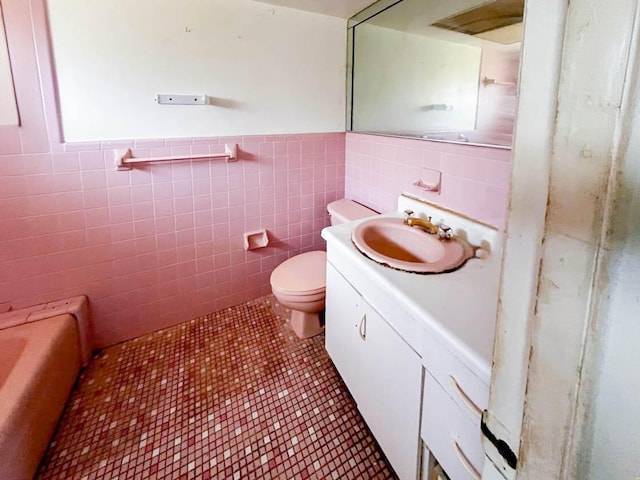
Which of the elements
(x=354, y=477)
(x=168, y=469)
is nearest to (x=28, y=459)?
(x=168, y=469)

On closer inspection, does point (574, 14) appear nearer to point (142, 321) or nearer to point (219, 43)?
point (219, 43)

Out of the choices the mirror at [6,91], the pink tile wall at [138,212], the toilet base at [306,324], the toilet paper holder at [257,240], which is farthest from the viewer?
the toilet paper holder at [257,240]

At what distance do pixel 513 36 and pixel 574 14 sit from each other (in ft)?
5.42

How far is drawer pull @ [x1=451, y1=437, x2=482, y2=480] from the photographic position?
0.79 meters

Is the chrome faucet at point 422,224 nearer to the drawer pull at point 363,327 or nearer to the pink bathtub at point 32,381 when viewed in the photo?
the drawer pull at point 363,327

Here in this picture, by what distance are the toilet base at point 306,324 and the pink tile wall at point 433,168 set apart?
29.1 inches

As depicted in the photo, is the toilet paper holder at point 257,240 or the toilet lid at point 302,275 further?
the toilet paper holder at point 257,240

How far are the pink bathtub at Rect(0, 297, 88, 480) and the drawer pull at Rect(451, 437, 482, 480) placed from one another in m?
1.28

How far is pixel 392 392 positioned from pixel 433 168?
979 mm

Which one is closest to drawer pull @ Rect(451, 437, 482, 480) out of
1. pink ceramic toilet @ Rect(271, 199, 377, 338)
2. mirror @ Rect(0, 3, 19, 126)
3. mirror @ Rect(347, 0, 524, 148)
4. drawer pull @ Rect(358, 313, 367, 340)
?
drawer pull @ Rect(358, 313, 367, 340)

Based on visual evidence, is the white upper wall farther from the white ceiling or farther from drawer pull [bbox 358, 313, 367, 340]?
drawer pull [bbox 358, 313, 367, 340]

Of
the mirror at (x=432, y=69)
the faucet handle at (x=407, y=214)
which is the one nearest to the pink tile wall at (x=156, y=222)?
the mirror at (x=432, y=69)

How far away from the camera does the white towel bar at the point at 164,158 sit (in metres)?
1.67

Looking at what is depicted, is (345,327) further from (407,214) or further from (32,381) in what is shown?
(32,381)
